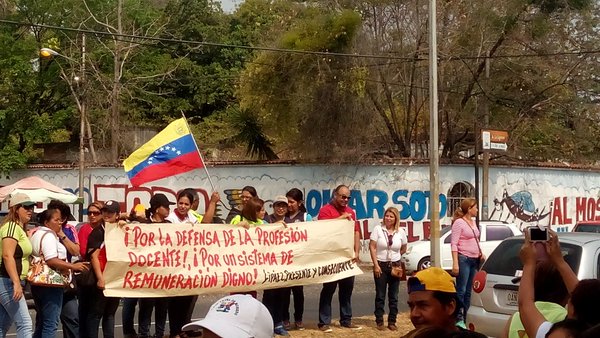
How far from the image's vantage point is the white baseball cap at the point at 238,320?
9.70 feet

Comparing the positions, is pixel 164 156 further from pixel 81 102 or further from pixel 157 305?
pixel 81 102

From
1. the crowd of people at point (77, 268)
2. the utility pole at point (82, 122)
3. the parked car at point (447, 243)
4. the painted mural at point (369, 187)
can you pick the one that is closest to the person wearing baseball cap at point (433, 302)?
the crowd of people at point (77, 268)

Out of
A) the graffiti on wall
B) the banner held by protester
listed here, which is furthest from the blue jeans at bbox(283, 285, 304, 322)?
the graffiti on wall

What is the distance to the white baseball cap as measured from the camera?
116 inches

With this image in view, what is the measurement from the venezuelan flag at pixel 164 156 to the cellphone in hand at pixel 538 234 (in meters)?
7.32

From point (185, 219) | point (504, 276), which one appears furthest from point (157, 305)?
point (504, 276)

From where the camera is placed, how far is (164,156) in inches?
472

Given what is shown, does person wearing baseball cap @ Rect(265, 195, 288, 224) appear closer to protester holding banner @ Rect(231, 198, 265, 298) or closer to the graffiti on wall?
protester holding banner @ Rect(231, 198, 265, 298)

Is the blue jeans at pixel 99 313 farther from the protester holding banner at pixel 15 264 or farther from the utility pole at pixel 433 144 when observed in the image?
the utility pole at pixel 433 144

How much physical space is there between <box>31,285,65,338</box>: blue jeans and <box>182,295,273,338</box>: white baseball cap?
6.10m

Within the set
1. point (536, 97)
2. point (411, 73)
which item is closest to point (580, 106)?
point (536, 97)

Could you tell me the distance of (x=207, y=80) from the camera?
46.0 m

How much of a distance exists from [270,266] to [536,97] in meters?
19.7

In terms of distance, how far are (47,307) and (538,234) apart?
17.9 ft
